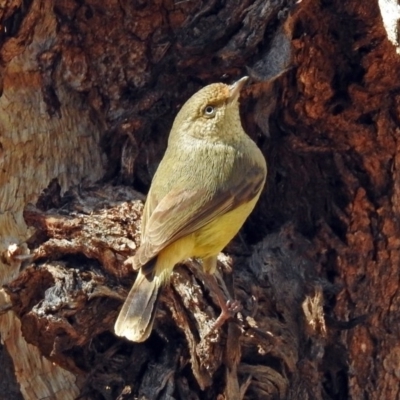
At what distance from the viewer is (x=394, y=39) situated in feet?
14.4

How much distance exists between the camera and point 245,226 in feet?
18.9

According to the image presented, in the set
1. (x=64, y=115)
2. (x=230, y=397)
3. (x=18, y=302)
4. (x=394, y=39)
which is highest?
(x=394, y=39)

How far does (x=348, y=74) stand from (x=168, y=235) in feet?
3.86

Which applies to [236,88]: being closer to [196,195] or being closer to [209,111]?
[209,111]

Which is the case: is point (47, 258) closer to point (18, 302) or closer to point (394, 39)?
point (18, 302)

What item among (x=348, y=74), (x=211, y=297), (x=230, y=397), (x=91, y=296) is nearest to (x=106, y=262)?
(x=91, y=296)

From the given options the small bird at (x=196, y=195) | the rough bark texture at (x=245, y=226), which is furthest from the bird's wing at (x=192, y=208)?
the rough bark texture at (x=245, y=226)

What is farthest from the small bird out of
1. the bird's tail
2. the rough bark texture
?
the rough bark texture

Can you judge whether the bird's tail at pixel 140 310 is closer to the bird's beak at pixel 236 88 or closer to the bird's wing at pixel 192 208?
the bird's wing at pixel 192 208

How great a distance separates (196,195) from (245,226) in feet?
1.77

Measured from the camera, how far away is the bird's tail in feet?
15.8

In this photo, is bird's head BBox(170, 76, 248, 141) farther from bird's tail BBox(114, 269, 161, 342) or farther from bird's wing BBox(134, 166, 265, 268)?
bird's tail BBox(114, 269, 161, 342)

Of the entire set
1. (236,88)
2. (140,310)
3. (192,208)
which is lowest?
(140,310)

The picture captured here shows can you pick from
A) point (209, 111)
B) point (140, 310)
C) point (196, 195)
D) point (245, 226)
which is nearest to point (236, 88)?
point (209, 111)
